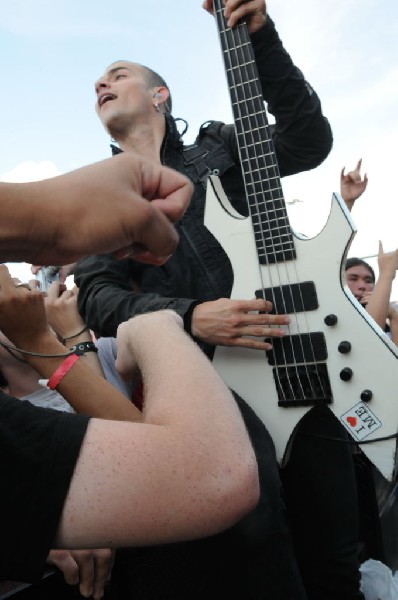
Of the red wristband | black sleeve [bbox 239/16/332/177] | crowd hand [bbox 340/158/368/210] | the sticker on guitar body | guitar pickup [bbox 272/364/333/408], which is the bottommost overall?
the sticker on guitar body

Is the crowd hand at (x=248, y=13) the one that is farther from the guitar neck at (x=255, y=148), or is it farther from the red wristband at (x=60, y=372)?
the red wristband at (x=60, y=372)

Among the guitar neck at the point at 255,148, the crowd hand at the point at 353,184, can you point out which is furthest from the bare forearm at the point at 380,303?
the guitar neck at the point at 255,148

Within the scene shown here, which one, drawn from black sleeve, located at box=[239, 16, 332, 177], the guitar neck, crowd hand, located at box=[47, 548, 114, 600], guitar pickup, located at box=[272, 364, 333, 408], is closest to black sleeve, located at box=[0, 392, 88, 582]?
crowd hand, located at box=[47, 548, 114, 600]

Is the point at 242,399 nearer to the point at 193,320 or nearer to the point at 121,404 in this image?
the point at 193,320

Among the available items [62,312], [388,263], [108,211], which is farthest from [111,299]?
[388,263]

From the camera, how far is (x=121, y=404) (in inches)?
46.8

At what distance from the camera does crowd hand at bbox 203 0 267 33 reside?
1.81m

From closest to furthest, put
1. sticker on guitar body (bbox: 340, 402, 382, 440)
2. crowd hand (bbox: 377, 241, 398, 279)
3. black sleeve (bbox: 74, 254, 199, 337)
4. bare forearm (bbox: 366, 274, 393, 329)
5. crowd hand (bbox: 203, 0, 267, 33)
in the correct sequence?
sticker on guitar body (bbox: 340, 402, 382, 440), black sleeve (bbox: 74, 254, 199, 337), crowd hand (bbox: 203, 0, 267, 33), bare forearm (bbox: 366, 274, 393, 329), crowd hand (bbox: 377, 241, 398, 279)

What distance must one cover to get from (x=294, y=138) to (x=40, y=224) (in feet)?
5.10

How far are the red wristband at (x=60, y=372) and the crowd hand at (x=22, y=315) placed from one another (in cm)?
8

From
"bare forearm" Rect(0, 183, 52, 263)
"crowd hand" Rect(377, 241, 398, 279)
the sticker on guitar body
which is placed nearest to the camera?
"bare forearm" Rect(0, 183, 52, 263)

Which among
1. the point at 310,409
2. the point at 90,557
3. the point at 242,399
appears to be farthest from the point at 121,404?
the point at 310,409

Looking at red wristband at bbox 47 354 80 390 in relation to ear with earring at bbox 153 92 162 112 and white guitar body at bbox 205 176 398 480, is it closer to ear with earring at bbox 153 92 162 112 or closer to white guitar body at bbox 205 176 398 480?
white guitar body at bbox 205 176 398 480

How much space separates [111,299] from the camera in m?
1.72
